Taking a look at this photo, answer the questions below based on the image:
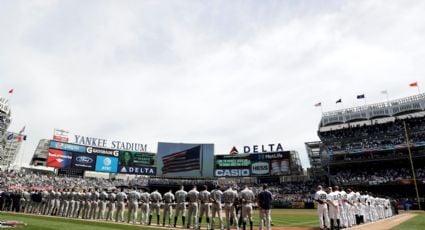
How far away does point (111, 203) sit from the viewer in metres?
18.4

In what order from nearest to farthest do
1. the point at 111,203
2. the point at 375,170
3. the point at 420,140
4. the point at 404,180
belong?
the point at 111,203, the point at 404,180, the point at 420,140, the point at 375,170

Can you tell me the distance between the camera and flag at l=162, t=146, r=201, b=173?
196 feet

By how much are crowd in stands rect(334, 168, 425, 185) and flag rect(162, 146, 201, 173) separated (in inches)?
1002

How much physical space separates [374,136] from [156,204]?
4941 centimetres

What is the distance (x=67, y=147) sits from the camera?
56188 mm

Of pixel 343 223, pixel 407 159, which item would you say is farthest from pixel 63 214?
pixel 407 159

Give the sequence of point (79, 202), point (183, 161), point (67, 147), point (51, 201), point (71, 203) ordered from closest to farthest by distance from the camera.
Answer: point (79, 202)
point (71, 203)
point (51, 201)
point (67, 147)
point (183, 161)

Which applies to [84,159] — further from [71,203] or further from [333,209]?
[333,209]

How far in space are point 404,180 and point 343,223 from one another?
3613cm

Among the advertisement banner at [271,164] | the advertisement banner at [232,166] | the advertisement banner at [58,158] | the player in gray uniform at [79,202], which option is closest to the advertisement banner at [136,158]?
the advertisement banner at [58,158]

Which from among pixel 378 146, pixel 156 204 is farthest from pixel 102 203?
pixel 378 146

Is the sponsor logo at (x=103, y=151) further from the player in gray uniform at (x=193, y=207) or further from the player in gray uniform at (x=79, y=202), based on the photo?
the player in gray uniform at (x=193, y=207)

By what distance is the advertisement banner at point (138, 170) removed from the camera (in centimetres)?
6091

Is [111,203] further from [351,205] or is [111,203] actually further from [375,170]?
[375,170]
